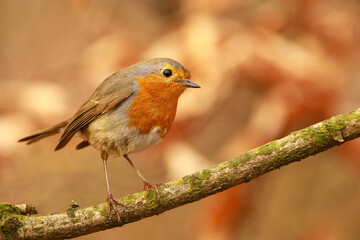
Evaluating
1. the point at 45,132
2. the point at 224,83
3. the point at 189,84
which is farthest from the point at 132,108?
the point at 45,132

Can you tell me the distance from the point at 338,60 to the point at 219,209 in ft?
4.54

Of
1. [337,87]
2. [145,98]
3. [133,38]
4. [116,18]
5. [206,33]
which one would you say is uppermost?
[116,18]

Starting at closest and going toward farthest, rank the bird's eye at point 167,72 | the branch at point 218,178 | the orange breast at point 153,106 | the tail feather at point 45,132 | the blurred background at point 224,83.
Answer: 1. the branch at point 218,178
2. the orange breast at point 153,106
3. the blurred background at point 224,83
4. the bird's eye at point 167,72
5. the tail feather at point 45,132

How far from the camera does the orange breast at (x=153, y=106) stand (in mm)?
3648

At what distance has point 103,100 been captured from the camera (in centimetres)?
388

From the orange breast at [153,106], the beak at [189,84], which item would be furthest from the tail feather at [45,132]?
the beak at [189,84]

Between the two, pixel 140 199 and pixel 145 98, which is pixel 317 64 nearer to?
pixel 145 98

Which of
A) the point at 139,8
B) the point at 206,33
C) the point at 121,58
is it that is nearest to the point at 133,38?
the point at 121,58

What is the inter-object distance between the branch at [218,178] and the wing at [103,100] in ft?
3.28

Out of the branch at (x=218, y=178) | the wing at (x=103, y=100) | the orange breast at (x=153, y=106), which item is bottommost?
the branch at (x=218, y=178)

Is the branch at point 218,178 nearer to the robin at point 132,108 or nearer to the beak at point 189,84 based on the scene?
the robin at point 132,108

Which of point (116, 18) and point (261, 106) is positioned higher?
point (116, 18)

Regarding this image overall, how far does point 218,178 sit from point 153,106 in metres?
0.95

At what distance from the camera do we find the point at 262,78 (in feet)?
12.5
